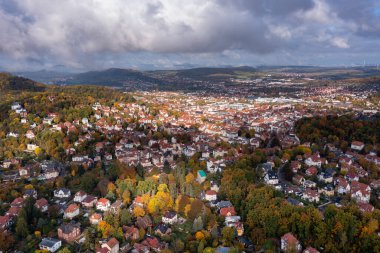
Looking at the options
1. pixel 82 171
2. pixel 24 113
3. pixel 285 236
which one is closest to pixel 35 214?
pixel 82 171

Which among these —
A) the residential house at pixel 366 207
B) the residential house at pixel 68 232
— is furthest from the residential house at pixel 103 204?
the residential house at pixel 366 207

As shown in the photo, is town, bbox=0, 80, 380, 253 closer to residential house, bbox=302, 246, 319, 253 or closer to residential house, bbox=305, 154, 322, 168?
residential house, bbox=305, 154, 322, 168

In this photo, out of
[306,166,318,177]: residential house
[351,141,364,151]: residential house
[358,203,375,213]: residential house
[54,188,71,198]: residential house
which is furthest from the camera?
[351,141,364,151]: residential house

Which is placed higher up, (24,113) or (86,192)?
(24,113)

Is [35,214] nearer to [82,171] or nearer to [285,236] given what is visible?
[82,171]

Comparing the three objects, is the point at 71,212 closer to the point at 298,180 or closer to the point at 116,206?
the point at 116,206

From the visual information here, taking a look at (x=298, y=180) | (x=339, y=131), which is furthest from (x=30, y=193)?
(x=339, y=131)

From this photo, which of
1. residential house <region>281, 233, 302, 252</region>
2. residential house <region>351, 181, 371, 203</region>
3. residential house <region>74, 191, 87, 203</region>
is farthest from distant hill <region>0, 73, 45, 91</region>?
residential house <region>351, 181, 371, 203</region>

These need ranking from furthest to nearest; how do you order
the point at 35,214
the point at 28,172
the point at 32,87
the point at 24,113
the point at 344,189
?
the point at 32,87 → the point at 24,113 → the point at 28,172 → the point at 344,189 → the point at 35,214
